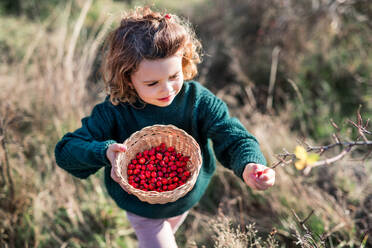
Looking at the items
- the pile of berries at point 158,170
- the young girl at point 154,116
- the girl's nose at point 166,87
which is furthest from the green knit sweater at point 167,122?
the girl's nose at point 166,87

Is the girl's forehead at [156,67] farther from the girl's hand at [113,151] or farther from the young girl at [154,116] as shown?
the girl's hand at [113,151]

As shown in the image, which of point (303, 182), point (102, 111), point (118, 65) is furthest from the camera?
point (303, 182)

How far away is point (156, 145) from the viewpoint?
1.89 meters

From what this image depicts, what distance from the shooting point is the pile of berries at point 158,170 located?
1.69 meters

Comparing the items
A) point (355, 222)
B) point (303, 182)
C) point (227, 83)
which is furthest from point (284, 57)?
point (355, 222)

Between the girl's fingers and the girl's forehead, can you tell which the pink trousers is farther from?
the girl's forehead

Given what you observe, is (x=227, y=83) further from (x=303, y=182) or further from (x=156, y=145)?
(x=156, y=145)

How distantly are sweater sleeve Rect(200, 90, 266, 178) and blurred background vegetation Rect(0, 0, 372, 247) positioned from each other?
0.33 metres

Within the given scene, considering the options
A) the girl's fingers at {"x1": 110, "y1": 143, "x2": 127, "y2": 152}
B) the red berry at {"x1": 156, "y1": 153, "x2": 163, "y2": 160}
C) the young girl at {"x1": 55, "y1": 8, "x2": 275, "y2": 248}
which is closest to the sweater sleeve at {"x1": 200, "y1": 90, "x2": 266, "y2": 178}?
the young girl at {"x1": 55, "y1": 8, "x2": 275, "y2": 248}

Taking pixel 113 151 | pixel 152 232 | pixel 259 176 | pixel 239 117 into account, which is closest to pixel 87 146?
pixel 113 151

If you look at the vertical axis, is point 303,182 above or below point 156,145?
below

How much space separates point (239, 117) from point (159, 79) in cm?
176

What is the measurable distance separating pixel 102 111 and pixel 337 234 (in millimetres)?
1743

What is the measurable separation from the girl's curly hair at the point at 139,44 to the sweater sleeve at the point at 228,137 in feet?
0.96
